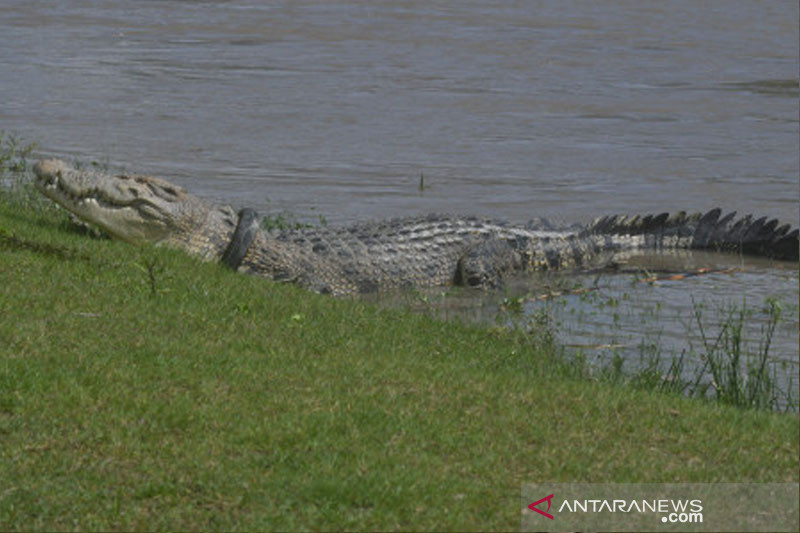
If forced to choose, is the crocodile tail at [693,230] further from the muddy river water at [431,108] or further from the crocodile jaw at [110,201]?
the crocodile jaw at [110,201]

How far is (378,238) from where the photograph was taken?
453 inches

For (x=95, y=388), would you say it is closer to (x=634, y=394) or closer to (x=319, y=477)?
(x=319, y=477)

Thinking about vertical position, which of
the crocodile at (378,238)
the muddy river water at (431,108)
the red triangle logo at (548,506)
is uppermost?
the muddy river water at (431,108)

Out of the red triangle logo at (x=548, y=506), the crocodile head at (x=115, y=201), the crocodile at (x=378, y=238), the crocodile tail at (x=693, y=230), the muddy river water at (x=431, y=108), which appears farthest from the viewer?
the muddy river water at (x=431, y=108)

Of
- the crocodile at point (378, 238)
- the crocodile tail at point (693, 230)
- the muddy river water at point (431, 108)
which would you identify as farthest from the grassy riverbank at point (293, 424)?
the crocodile tail at point (693, 230)

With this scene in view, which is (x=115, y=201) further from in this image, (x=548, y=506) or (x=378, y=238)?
(x=548, y=506)

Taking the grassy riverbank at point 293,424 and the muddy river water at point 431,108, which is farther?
the muddy river water at point 431,108

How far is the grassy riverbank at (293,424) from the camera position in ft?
16.6

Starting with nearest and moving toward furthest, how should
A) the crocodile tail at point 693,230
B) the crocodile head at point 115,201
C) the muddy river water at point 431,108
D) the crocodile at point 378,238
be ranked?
the crocodile head at point 115,201, the crocodile at point 378,238, the crocodile tail at point 693,230, the muddy river water at point 431,108

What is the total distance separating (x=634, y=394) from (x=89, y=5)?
25.6 m

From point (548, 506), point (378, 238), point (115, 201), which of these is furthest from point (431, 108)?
point (548, 506)

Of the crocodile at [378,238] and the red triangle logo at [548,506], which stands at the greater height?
the crocodile at [378,238]

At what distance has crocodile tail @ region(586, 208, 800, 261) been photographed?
1274 cm

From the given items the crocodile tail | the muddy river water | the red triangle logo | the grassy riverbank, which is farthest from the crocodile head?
the red triangle logo
